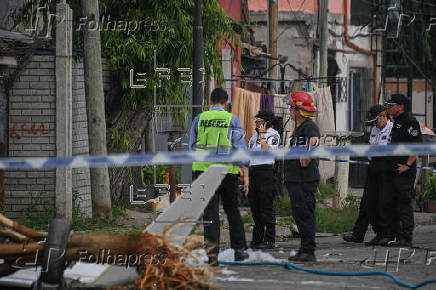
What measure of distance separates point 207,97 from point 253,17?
923 centimetres

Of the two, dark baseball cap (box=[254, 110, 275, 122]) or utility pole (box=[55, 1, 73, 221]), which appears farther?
utility pole (box=[55, 1, 73, 221])

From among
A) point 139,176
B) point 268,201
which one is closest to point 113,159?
point 268,201

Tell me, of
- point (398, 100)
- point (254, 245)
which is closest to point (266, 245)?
point (254, 245)

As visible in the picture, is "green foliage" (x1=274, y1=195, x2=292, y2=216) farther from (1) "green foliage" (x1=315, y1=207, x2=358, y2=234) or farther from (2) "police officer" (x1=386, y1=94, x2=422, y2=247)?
(2) "police officer" (x1=386, y1=94, x2=422, y2=247)

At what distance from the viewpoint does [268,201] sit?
10.4 metres

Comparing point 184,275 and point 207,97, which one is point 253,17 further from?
point 184,275

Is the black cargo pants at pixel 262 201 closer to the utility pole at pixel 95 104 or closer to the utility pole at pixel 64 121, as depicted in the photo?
the utility pole at pixel 95 104

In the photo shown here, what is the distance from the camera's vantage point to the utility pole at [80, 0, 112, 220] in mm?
12016

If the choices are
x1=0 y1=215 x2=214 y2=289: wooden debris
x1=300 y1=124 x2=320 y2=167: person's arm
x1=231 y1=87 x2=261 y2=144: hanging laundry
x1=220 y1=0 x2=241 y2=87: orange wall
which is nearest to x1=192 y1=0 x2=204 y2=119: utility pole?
x1=300 y1=124 x2=320 y2=167: person's arm

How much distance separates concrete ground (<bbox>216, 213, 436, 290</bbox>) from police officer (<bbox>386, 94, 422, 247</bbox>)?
363 mm

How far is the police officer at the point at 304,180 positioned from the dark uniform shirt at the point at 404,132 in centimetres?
191

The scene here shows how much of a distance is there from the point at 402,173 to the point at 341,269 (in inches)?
102

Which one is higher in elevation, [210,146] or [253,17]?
[253,17]

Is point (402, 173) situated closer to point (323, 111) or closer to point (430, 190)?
point (430, 190)
